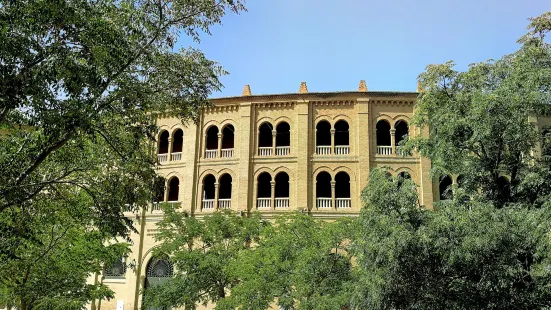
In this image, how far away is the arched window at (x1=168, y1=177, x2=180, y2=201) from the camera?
30.4 meters

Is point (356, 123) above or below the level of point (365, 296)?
above

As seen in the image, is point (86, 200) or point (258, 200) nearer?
point (86, 200)

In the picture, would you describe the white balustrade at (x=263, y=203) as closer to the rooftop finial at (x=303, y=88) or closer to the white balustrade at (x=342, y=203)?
the white balustrade at (x=342, y=203)

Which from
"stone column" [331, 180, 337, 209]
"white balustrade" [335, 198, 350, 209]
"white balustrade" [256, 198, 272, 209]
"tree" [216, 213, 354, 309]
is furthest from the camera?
"white balustrade" [256, 198, 272, 209]

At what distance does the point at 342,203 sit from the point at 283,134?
5.48 metres

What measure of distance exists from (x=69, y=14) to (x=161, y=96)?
113 inches

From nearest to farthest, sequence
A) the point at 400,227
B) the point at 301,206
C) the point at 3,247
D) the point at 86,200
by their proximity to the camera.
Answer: the point at 3,247, the point at 400,227, the point at 86,200, the point at 301,206

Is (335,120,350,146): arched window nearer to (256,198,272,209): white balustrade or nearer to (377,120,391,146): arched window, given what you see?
(377,120,391,146): arched window

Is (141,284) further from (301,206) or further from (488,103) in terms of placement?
(488,103)

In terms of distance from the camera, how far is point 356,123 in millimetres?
28234

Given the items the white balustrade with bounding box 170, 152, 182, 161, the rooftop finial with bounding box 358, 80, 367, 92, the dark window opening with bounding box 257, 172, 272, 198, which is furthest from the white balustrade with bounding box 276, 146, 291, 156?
the white balustrade with bounding box 170, 152, 182, 161

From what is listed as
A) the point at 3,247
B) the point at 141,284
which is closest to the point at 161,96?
the point at 3,247

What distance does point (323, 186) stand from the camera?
2906 centimetres

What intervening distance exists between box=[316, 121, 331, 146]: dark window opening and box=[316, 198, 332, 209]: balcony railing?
3579 millimetres
